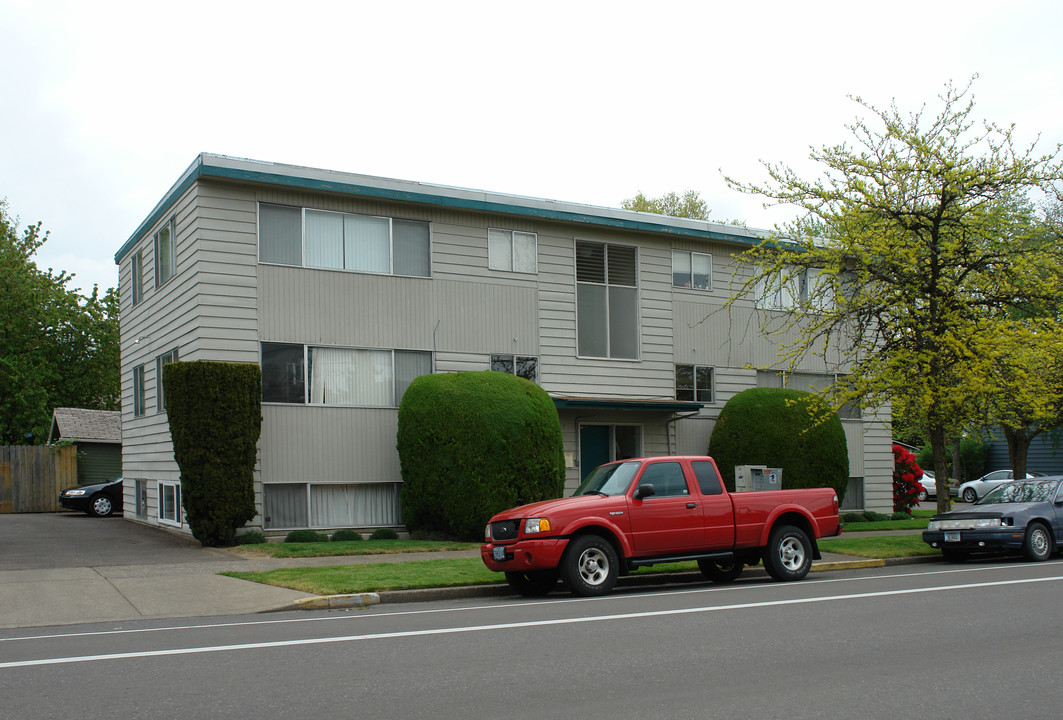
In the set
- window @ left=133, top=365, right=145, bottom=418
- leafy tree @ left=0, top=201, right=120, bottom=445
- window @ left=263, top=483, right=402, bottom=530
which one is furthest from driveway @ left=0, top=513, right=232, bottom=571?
leafy tree @ left=0, top=201, right=120, bottom=445

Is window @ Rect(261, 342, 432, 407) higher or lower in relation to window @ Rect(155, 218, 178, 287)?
lower

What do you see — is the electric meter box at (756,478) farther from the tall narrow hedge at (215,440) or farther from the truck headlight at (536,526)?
the tall narrow hedge at (215,440)

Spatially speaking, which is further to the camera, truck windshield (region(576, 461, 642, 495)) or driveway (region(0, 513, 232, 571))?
driveway (region(0, 513, 232, 571))

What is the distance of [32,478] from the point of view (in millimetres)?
29922

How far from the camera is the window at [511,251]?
21.1 metres

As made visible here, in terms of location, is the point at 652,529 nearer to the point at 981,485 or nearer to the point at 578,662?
the point at 578,662

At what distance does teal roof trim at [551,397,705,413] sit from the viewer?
20234 millimetres

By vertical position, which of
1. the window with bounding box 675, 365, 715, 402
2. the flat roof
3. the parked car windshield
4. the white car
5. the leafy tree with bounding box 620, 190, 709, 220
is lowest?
the white car

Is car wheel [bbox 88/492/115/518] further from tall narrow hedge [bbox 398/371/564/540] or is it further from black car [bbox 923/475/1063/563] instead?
black car [bbox 923/475/1063/563]

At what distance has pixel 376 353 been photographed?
1973 cm

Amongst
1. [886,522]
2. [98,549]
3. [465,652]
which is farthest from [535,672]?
[886,522]

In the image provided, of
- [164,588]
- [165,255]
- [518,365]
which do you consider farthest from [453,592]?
[165,255]

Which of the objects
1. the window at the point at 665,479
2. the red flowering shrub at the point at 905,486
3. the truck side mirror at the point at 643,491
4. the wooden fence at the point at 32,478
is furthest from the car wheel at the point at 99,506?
the red flowering shrub at the point at 905,486

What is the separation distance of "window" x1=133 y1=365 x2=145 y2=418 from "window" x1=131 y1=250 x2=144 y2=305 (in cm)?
170
